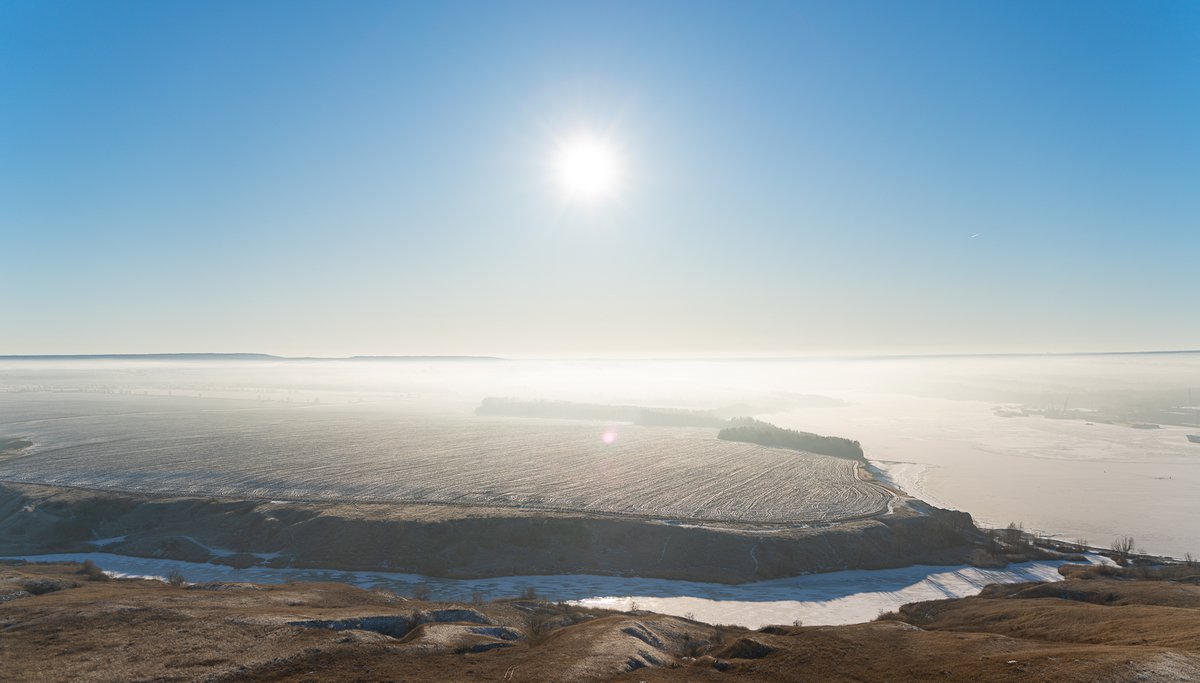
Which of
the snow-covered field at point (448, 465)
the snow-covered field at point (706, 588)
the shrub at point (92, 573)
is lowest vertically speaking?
the snow-covered field at point (706, 588)

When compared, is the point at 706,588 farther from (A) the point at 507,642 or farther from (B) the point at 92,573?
(B) the point at 92,573

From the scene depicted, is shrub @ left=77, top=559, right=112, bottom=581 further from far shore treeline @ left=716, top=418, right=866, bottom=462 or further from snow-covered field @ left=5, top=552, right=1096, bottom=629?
far shore treeline @ left=716, top=418, right=866, bottom=462

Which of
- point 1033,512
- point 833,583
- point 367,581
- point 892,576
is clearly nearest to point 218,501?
point 367,581

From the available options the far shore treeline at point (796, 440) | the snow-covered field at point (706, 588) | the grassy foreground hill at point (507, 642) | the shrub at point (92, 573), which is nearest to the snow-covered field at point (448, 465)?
the far shore treeline at point (796, 440)

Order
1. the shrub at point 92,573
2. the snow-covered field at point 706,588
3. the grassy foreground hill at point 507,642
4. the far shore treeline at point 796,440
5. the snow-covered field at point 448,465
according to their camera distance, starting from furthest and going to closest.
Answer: the far shore treeline at point 796,440 → the snow-covered field at point 448,465 → the snow-covered field at point 706,588 → the shrub at point 92,573 → the grassy foreground hill at point 507,642

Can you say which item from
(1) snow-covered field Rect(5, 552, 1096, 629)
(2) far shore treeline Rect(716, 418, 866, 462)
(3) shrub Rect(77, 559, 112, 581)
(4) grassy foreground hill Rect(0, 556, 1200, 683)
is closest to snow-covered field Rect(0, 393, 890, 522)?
(2) far shore treeline Rect(716, 418, 866, 462)

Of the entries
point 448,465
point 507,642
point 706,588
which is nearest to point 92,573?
point 507,642

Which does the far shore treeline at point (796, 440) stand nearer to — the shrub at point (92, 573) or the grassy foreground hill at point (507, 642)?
the grassy foreground hill at point (507, 642)
